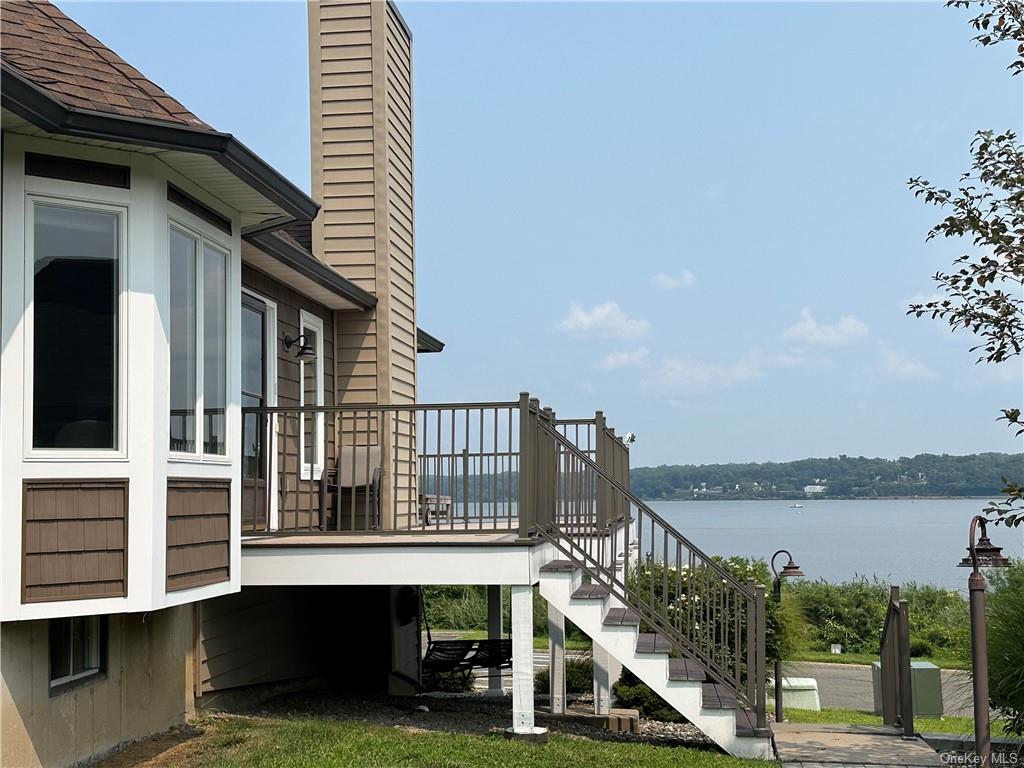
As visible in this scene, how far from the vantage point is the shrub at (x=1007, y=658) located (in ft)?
26.6

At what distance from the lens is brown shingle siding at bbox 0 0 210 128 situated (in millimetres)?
6457

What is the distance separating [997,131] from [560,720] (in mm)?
6133

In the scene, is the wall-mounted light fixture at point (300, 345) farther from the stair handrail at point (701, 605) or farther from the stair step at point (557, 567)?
the stair step at point (557, 567)

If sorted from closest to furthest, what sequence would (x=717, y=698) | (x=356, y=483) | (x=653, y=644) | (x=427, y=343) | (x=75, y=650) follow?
1. (x=75, y=650)
2. (x=717, y=698)
3. (x=653, y=644)
4. (x=356, y=483)
5. (x=427, y=343)

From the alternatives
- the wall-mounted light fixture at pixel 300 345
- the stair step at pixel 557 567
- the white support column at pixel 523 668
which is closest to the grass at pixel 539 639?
the wall-mounted light fixture at pixel 300 345

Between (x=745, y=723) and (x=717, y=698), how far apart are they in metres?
0.27

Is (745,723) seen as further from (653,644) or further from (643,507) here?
(643,507)

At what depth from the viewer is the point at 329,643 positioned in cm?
1227

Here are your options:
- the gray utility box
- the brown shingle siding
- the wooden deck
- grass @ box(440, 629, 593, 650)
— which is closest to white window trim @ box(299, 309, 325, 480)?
the wooden deck

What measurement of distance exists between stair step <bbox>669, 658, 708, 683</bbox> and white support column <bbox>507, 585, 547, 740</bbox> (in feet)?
3.56

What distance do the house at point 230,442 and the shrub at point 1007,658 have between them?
5.36 ft

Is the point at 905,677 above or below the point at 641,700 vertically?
above

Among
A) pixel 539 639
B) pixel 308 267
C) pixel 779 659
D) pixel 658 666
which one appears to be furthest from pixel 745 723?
pixel 539 639

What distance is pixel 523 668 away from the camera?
862 centimetres
